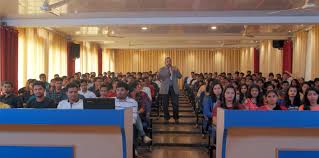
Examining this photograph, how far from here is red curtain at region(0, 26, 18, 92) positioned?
8.90 m

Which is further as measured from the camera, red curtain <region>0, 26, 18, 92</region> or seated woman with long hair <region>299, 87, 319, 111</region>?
red curtain <region>0, 26, 18, 92</region>

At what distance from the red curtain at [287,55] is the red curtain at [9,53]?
8.80m

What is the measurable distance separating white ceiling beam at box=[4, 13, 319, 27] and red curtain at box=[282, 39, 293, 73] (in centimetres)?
494

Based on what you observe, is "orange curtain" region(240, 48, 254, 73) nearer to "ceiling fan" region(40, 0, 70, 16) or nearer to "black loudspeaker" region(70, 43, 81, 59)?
"black loudspeaker" region(70, 43, 81, 59)

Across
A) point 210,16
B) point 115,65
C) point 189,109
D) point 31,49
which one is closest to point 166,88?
point 210,16

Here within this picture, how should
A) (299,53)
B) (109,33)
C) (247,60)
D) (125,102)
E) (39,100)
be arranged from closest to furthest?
(125,102) < (39,100) < (299,53) < (109,33) < (247,60)

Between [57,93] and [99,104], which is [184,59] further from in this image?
[99,104]

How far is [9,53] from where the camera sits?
912cm

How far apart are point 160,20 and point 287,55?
6.48 m

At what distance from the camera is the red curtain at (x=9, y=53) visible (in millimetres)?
8898

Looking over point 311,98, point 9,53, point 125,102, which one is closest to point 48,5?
point 125,102

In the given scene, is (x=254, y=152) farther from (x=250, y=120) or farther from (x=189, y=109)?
(x=189, y=109)

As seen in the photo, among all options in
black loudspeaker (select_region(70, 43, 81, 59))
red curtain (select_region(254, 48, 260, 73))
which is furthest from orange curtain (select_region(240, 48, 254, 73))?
black loudspeaker (select_region(70, 43, 81, 59))

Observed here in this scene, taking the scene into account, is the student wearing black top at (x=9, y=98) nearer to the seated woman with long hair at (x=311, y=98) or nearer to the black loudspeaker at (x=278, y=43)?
the seated woman with long hair at (x=311, y=98)
